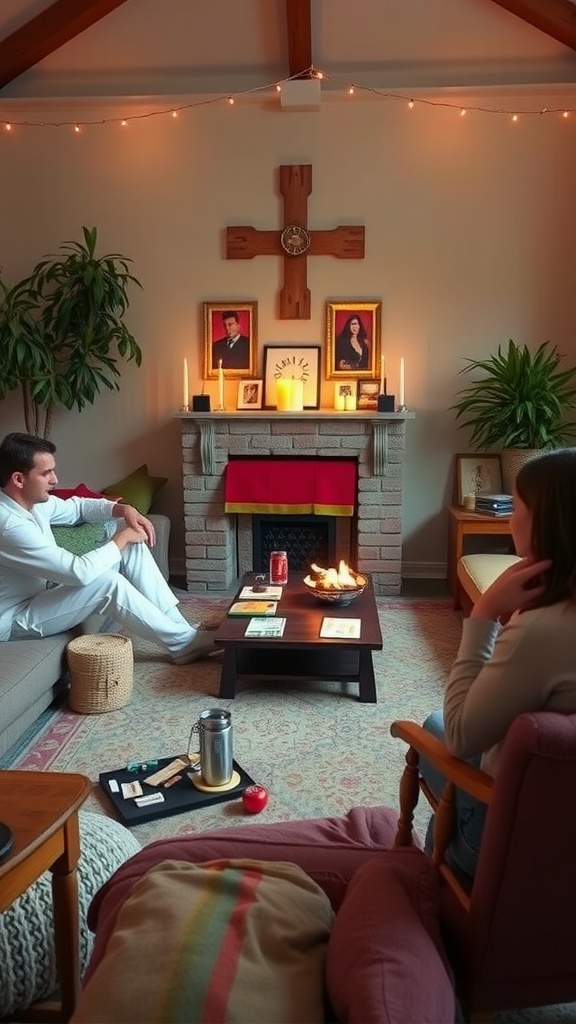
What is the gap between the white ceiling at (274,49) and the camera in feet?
13.4

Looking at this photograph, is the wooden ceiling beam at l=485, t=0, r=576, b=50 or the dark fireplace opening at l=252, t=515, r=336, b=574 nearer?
the wooden ceiling beam at l=485, t=0, r=576, b=50

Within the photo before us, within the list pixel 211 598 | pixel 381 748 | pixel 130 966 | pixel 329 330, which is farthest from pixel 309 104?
pixel 130 966

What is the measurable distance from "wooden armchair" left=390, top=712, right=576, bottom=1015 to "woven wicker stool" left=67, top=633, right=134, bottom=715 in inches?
69.4

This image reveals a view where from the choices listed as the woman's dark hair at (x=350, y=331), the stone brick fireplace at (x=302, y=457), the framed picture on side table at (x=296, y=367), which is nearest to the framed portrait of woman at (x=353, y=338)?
the woman's dark hair at (x=350, y=331)

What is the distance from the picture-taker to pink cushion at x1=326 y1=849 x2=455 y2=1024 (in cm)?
87

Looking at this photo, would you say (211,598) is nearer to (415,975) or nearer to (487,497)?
(487,497)

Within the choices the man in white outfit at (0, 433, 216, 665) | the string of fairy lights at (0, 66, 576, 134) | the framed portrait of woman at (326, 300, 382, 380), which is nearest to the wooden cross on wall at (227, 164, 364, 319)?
the framed portrait of woman at (326, 300, 382, 380)

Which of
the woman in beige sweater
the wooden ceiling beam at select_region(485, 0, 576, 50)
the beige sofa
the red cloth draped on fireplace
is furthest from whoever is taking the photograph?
the red cloth draped on fireplace

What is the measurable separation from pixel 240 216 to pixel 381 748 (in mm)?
3351

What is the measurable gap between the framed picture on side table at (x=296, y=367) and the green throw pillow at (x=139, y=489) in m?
0.88

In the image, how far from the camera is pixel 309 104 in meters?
4.32

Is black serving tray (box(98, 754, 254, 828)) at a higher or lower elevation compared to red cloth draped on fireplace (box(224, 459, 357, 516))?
lower

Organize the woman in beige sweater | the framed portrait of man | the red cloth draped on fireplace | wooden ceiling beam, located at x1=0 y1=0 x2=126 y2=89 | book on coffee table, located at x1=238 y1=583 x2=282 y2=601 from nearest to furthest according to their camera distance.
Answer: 1. the woman in beige sweater
2. book on coffee table, located at x1=238 y1=583 x2=282 y2=601
3. wooden ceiling beam, located at x1=0 y1=0 x2=126 y2=89
4. the red cloth draped on fireplace
5. the framed portrait of man

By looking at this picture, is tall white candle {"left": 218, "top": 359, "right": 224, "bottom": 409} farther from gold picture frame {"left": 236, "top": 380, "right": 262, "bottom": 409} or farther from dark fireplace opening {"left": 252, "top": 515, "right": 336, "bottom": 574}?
dark fireplace opening {"left": 252, "top": 515, "right": 336, "bottom": 574}
